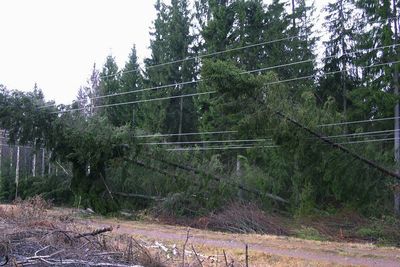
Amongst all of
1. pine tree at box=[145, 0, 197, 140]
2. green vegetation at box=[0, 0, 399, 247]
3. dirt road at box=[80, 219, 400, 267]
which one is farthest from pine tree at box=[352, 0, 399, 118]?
pine tree at box=[145, 0, 197, 140]

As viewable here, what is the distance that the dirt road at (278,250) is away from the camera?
10.1 meters

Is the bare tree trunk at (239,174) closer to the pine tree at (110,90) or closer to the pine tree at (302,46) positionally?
the pine tree at (302,46)

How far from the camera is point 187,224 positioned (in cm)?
1842

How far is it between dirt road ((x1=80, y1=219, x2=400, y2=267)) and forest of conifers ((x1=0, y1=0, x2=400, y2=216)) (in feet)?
14.1

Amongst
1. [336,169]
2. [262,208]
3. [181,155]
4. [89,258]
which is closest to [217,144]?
[181,155]

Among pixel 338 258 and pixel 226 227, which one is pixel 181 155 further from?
pixel 338 258

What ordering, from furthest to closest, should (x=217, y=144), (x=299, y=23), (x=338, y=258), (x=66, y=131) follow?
(x=299, y=23) < (x=217, y=144) < (x=66, y=131) < (x=338, y=258)

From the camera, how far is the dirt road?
1009cm

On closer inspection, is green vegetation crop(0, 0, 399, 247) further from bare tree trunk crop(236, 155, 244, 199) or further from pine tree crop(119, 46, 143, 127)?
pine tree crop(119, 46, 143, 127)

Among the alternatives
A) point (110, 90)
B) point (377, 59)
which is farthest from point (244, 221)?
point (110, 90)

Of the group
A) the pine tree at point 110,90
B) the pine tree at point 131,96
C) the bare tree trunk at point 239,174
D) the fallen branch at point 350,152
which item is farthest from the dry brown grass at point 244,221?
the pine tree at point 131,96

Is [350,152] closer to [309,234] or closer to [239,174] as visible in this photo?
[309,234]

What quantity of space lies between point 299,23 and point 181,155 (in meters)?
16.7

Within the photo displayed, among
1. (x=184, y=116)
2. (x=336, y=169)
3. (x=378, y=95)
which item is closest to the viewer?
(x=336, y=169)
